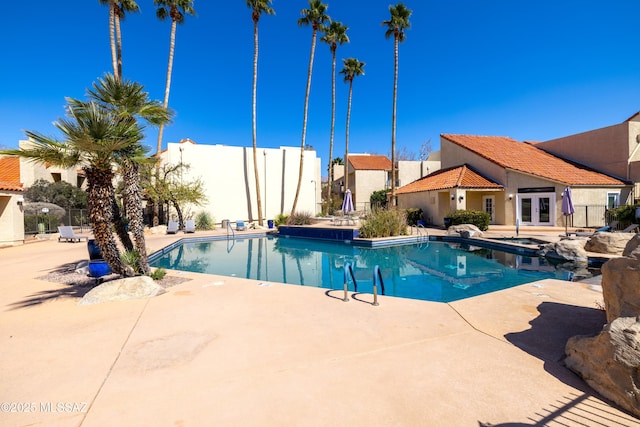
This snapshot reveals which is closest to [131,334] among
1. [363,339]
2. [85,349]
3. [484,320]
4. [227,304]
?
[85,349]

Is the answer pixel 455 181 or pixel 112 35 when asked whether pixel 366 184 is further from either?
pixel 112 35

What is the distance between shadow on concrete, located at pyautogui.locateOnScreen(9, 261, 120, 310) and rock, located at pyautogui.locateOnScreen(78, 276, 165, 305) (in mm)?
745

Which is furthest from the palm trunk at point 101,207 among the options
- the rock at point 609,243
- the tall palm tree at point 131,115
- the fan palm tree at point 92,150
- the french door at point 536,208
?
the french door at point 536,208

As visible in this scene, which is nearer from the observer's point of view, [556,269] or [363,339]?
[363,339]

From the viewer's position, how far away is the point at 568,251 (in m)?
10.6

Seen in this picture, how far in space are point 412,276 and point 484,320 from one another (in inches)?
194

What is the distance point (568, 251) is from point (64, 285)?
50.2 feet

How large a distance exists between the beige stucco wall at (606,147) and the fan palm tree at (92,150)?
2694cm

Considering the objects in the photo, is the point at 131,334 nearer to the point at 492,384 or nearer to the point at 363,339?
the point at 363,339

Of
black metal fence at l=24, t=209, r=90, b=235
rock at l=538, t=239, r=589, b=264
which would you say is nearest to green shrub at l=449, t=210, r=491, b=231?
rock at l=538, t=239, r=589, b=264

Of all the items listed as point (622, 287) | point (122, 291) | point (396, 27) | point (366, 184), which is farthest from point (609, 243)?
point (366, 184)

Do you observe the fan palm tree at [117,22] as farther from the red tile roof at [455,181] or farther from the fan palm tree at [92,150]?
the red tile roof at [455,181]

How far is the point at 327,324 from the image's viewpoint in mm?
4703

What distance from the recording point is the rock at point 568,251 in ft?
33.8
